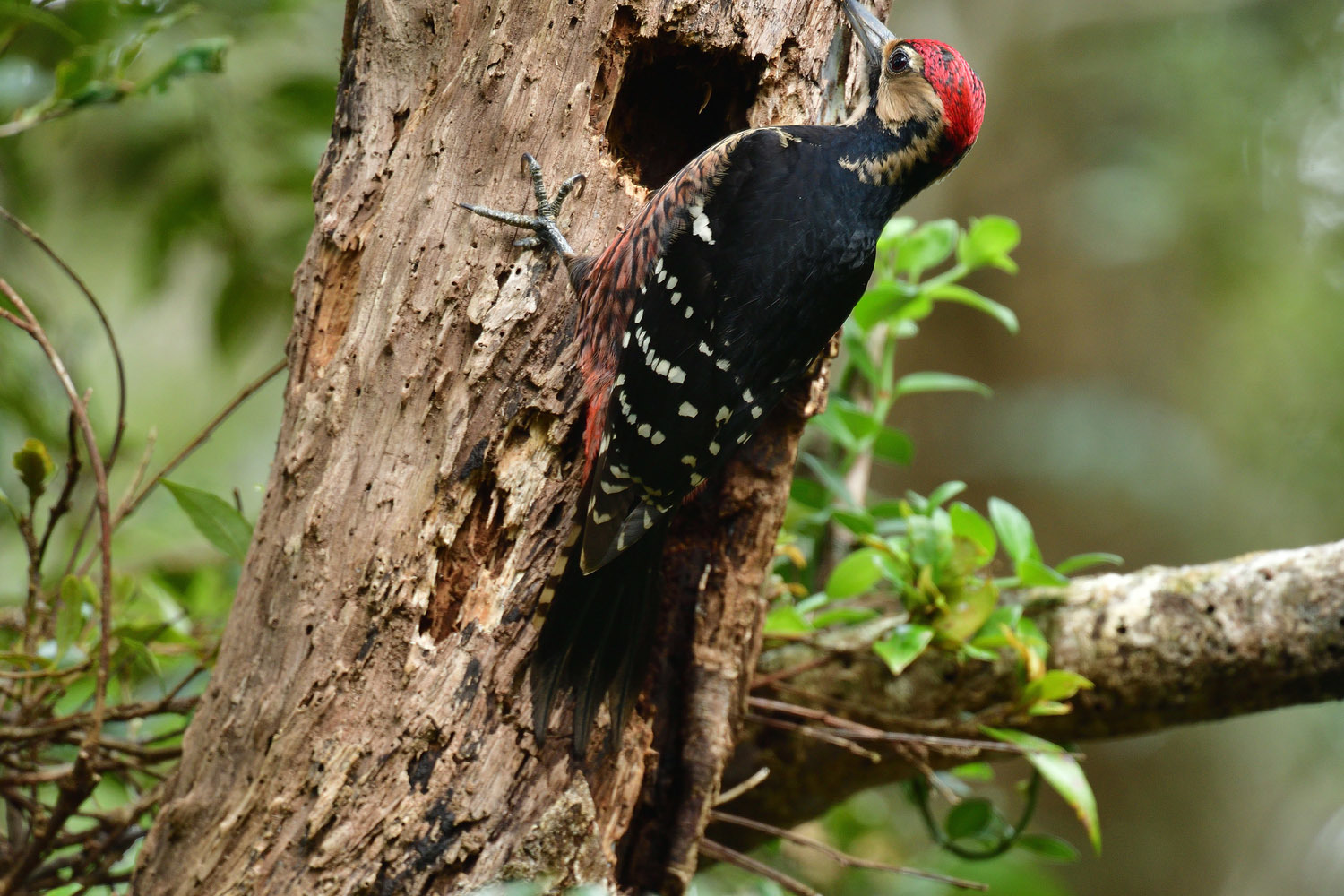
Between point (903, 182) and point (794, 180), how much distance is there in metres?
0.33

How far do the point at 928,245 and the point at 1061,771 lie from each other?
126cm

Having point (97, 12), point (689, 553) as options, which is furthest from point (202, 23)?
point (689, 553)

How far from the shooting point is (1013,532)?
2.25 m

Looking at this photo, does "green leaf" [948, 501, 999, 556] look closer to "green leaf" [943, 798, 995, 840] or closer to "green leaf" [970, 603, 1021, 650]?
"green leaf" [970, 603, 1021, 650]

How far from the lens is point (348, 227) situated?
1867 mm

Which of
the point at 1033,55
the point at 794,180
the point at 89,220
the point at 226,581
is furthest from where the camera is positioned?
the point at 1033,55

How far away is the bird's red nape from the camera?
6.95ft

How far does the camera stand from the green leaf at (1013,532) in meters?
2.23

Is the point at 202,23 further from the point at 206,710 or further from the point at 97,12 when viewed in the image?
the point at 206,710

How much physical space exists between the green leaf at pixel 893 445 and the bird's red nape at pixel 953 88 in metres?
0.76

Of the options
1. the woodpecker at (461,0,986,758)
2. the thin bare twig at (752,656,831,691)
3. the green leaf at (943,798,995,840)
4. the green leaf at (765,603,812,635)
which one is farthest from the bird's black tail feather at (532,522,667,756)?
the green leaf at (943,798,995,840)

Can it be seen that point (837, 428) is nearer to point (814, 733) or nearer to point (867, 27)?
point (814, 733)

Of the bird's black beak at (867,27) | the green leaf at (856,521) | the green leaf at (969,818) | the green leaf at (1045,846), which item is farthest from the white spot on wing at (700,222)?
the green leaf at (1045,846)

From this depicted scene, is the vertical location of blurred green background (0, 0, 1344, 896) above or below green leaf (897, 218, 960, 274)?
above
